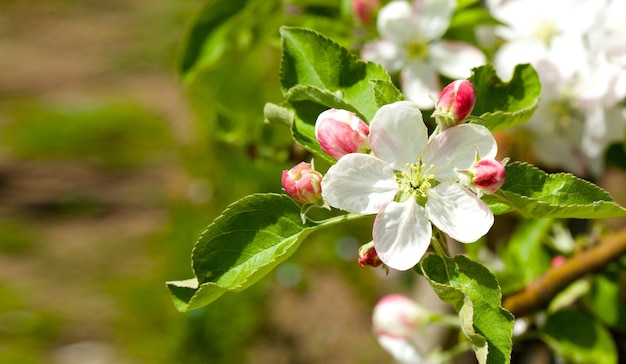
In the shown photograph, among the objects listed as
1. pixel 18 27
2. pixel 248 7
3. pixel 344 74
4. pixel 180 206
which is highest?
pixel 18 27

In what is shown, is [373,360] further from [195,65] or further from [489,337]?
[489,337]

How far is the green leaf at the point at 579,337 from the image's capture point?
1.12 m

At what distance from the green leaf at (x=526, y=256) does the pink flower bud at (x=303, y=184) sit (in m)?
0.56

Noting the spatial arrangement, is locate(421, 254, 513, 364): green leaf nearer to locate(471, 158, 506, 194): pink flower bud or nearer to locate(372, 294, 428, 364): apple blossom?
locate(471, 158, 506, 194): pink flower bud

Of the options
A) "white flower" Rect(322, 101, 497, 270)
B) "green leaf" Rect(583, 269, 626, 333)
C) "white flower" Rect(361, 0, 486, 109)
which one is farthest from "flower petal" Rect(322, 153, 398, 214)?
"green leaf" Rect(583, 269, 626, 333)

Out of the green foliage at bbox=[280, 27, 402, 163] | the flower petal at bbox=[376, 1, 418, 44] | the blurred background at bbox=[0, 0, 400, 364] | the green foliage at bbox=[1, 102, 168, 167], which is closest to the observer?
the green foliage at bbox=[280, 27, 402, 163]

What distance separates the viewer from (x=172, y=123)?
Result: 421 centimetres

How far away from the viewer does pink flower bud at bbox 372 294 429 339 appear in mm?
1164

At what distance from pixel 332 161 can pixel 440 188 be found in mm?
112

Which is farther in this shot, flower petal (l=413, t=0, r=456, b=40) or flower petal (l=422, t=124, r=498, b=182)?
flower petal (l=413, t=0, r=456, b=40)

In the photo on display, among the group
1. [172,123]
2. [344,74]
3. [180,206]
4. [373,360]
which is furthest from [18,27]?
[344,74]

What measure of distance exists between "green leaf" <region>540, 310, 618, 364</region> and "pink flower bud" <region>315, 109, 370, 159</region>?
56cm

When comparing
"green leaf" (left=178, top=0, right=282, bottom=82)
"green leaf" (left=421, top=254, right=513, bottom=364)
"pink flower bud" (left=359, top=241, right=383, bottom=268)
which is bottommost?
"green leaf" (left=421, top=254, right=513, bottom=364)

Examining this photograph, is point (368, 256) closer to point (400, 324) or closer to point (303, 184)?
point (303, 184)
